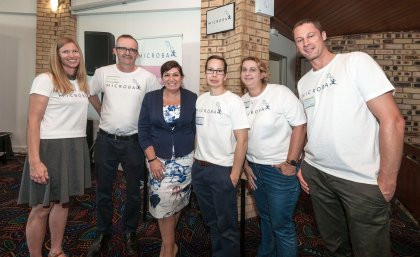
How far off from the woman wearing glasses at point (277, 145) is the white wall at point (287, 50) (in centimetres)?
310

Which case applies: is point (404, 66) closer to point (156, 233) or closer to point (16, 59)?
point (156, 233)

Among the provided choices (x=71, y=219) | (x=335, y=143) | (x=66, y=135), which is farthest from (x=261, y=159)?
(x=71, y=219)

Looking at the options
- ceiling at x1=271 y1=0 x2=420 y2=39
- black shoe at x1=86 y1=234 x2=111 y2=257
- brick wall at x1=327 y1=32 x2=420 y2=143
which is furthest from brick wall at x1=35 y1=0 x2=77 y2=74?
brick wall at x1=327 y1=32 x2=420 y2=143

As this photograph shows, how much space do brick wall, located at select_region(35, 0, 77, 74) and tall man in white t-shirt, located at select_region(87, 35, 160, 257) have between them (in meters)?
A: 3.72

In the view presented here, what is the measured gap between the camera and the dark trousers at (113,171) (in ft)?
7.49

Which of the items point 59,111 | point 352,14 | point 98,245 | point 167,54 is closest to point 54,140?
point 59,111

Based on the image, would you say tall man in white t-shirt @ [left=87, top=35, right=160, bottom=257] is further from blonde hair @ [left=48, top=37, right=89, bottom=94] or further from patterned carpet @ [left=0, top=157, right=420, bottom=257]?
blonde hair @ [left=48, top=37, right=89, bottom=94]

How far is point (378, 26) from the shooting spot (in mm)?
4836

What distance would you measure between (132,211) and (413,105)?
17.0 feet

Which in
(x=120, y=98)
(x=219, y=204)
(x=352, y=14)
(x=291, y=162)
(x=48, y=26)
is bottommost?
(x=219, y=204)

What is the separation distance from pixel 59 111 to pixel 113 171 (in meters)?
0.71

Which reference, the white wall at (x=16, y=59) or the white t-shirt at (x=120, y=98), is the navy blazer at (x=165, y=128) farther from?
the white wall at (x=16, y=59)

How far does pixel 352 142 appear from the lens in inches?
54.4

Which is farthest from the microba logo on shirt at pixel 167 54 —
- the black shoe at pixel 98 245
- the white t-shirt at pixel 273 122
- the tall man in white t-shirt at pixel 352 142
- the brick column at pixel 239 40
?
the tall man in white t-shirt at pixel 352 142
